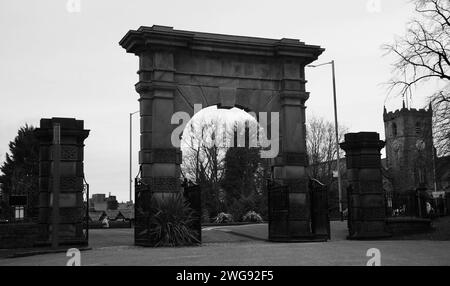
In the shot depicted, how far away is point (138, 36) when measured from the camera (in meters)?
19.2

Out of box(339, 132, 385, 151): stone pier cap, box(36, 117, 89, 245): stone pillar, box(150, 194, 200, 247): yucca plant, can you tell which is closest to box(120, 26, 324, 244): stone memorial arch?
box(150, 194, 200, 247): yucca plant

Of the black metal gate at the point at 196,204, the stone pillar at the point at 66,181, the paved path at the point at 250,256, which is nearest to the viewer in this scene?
the paved path at the point at 250,256

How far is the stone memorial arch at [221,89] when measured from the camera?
19.3 metres

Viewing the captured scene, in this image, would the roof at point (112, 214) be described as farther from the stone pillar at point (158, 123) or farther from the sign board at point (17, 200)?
the stone pillar at point (158, 123)

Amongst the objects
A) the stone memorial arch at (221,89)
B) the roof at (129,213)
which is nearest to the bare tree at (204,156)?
the roof at (129,213)

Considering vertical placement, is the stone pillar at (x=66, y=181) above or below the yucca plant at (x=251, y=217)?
above

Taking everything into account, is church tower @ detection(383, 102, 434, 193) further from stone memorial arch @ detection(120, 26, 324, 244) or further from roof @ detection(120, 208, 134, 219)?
stone memorial arch @ detection(120, 26, 324, 244)

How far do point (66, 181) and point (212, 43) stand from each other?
6567 millimetres

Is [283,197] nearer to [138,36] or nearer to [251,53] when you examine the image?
[251,53]

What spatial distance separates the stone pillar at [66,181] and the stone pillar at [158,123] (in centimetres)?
210

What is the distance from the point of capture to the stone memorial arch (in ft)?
63.5

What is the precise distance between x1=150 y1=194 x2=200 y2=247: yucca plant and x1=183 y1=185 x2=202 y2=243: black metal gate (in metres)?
0.18
